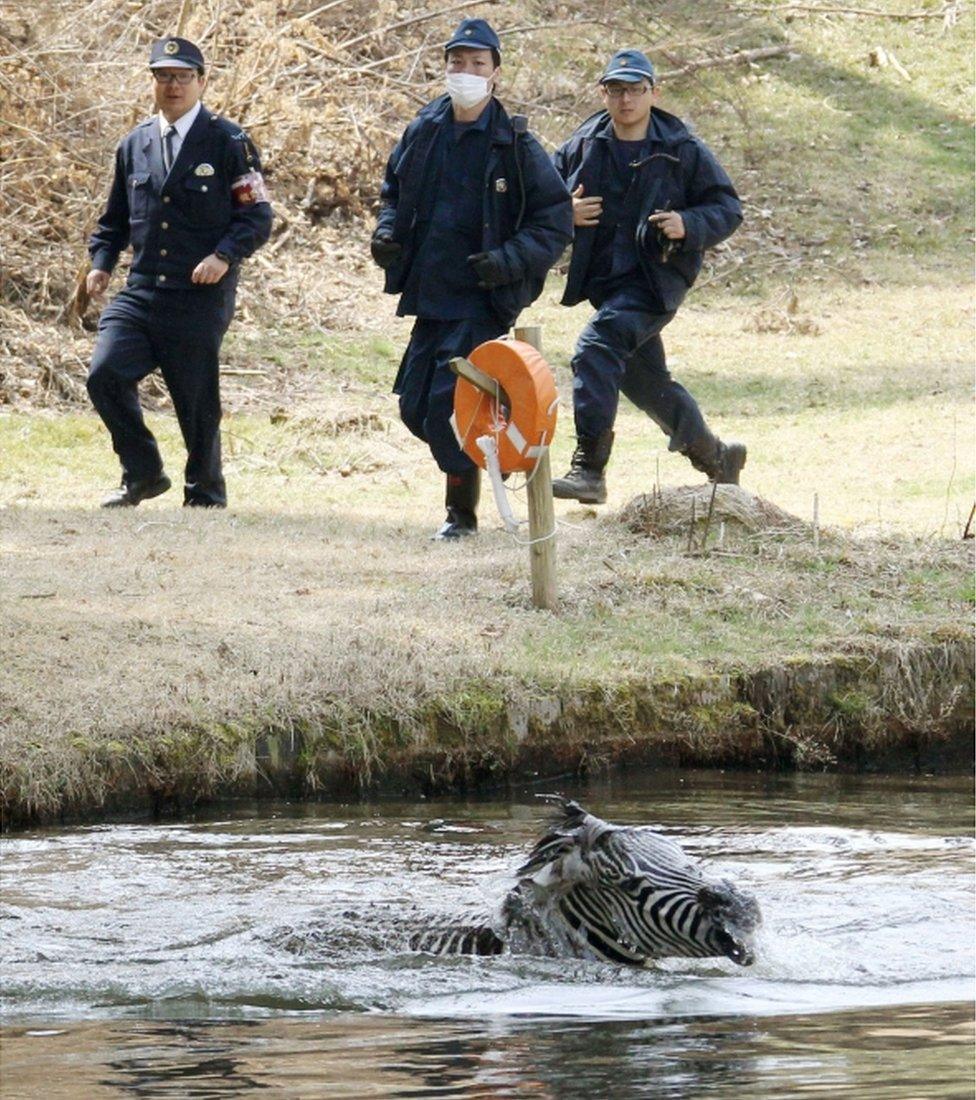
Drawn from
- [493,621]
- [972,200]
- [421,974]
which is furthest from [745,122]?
[421,974]

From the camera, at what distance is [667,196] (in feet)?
32.5

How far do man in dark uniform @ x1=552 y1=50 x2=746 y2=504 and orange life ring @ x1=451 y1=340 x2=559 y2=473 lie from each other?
62.1 inches

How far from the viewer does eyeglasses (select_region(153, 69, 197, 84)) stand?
417 inches

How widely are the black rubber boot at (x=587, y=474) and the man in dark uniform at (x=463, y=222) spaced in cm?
51

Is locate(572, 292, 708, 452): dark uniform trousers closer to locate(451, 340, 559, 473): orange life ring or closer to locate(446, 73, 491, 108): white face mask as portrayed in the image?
locate(446, 73, 491, 108): white face mask

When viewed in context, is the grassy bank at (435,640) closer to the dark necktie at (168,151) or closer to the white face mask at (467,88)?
the dark necktie at (168,151)

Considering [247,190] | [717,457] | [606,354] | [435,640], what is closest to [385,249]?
[606,354]

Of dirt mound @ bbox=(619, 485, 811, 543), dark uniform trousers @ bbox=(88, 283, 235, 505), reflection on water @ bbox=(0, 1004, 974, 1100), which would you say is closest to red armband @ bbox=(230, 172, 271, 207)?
dark uniform trousers @ bbox=(88, 283, 235, 505)

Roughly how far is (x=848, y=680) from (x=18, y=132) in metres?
9.06

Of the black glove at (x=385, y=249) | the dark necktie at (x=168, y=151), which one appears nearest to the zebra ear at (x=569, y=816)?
the black glove at (x=385, y=249)

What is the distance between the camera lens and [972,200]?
21266 millimetres

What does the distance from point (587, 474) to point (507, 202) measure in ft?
4.27

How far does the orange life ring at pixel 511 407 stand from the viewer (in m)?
8.02

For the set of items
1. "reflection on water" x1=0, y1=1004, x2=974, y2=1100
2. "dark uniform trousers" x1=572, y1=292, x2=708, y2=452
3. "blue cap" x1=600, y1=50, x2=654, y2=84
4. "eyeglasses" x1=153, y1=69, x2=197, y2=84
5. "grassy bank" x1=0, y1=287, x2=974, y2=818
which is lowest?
"reflection on water" x1=0, y1=1004, x2=974, y2=1100
